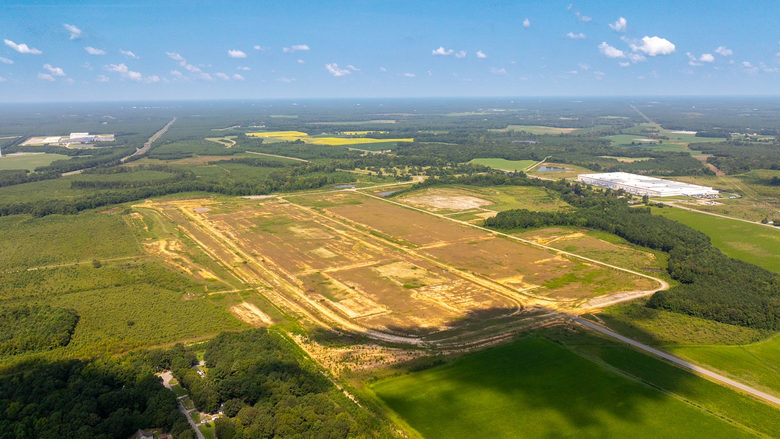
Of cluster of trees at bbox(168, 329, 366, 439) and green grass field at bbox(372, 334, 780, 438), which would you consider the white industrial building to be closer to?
green grass field at bbox(372, 334, 780, 438)

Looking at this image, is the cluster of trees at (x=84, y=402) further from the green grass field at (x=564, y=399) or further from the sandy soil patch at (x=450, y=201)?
the sandy soil patch at (x=450, y=201)

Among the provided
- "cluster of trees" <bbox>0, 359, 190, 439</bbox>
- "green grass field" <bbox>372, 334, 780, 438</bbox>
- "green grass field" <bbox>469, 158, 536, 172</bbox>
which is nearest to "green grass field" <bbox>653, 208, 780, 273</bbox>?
"green grass field" <bbox>372, 334, 780, 438</bbox>

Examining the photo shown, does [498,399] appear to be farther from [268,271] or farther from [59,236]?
[59,236]

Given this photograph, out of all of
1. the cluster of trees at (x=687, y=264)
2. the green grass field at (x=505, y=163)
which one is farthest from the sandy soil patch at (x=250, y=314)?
the green grass field at (x=505, y=163)

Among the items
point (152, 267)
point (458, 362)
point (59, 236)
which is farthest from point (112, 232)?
point (458, 362)

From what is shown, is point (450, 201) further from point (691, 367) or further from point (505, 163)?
point (691, 367)

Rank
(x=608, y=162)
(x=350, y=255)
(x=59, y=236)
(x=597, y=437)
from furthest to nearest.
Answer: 1. (x=608, y=162)
2. (x=59, y=236)
3. (x=350, y=255)
4. (x=597, y=437)

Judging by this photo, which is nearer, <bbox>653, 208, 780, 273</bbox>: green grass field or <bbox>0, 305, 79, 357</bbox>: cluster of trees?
<bbox>0, 305, 79, 357</bbox>: cluster of trees
